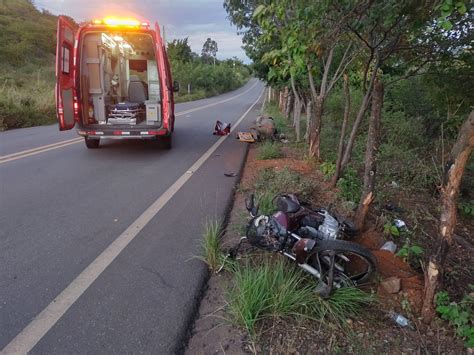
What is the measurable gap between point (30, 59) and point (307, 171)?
34.4 metres

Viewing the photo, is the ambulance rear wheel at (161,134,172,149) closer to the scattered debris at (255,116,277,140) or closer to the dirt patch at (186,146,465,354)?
the scattered debris at (255,116,277,140)

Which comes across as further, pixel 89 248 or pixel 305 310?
pixel 89 248

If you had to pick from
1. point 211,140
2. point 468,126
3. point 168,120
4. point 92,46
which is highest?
point 92,46

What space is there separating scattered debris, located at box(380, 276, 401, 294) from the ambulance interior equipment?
6228mm

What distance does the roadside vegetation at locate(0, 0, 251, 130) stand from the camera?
13164mm

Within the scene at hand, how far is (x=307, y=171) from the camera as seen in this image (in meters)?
6.21

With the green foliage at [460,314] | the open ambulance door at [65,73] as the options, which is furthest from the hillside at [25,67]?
the green foliage at [460,314]

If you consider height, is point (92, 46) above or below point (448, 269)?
above

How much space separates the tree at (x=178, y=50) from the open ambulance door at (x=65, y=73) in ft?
130

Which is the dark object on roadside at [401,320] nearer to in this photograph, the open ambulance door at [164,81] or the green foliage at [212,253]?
the green foliage at [212,253]

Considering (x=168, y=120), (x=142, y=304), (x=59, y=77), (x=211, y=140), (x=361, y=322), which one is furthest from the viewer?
(x=211, y=140)

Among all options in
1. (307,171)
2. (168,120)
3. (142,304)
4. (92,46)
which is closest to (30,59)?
(92,46)

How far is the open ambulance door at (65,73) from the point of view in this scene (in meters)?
6.68

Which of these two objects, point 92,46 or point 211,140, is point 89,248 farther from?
point 211,140
